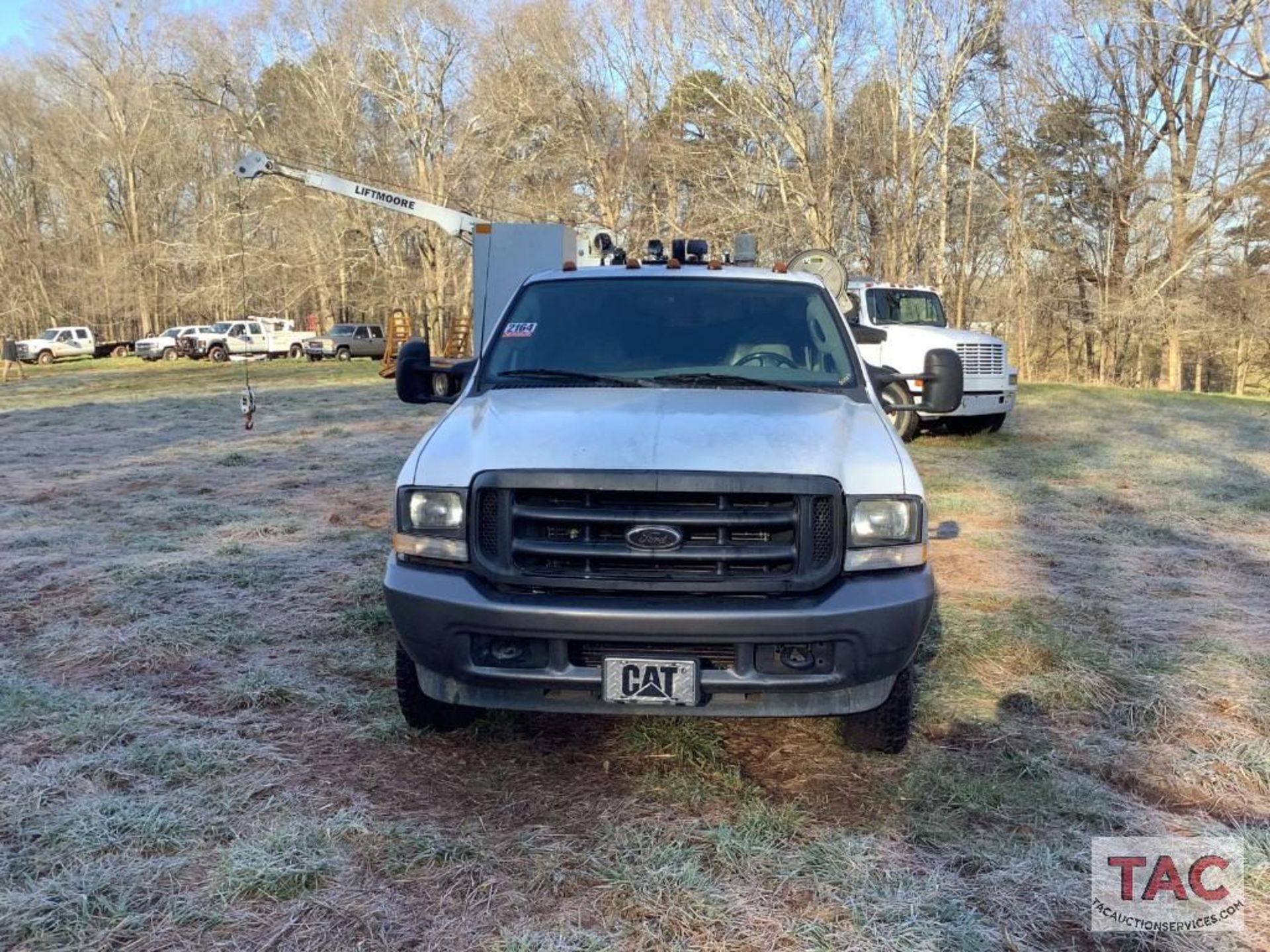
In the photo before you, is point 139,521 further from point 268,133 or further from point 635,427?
point 268,133

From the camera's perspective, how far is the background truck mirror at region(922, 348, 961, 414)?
4.29 meters

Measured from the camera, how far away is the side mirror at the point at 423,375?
4191 mm

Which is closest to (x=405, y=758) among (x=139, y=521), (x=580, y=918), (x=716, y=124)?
(x=580, y=918)

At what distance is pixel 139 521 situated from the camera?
7.38 meters

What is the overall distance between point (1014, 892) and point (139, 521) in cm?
700

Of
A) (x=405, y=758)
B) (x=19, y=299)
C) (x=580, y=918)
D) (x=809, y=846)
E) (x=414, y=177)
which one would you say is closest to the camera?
(x=580, y=918)

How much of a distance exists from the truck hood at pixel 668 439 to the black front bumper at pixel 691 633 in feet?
1.25

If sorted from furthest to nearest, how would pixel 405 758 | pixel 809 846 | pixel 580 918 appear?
pixel 405 758
pixel 809 846
pixel 580 918

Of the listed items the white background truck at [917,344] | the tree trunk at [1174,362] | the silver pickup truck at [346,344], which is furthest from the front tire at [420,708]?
the silver pickup truck at [346,344]

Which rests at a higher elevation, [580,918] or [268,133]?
[268,133]

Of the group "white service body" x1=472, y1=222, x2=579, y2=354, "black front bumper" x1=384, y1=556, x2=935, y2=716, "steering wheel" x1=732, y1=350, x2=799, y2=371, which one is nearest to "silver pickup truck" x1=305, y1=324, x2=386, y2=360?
"white service body" x1=472, y1=222, x2=579, y2=354

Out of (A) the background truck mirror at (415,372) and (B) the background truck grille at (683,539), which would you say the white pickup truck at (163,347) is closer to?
(A) the background truck mirror at (415,372)

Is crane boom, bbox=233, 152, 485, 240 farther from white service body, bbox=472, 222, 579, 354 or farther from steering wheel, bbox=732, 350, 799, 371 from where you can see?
steering wheel, bbox=732, 350, 799, 371

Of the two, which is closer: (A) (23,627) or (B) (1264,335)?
(A) (23,627)
